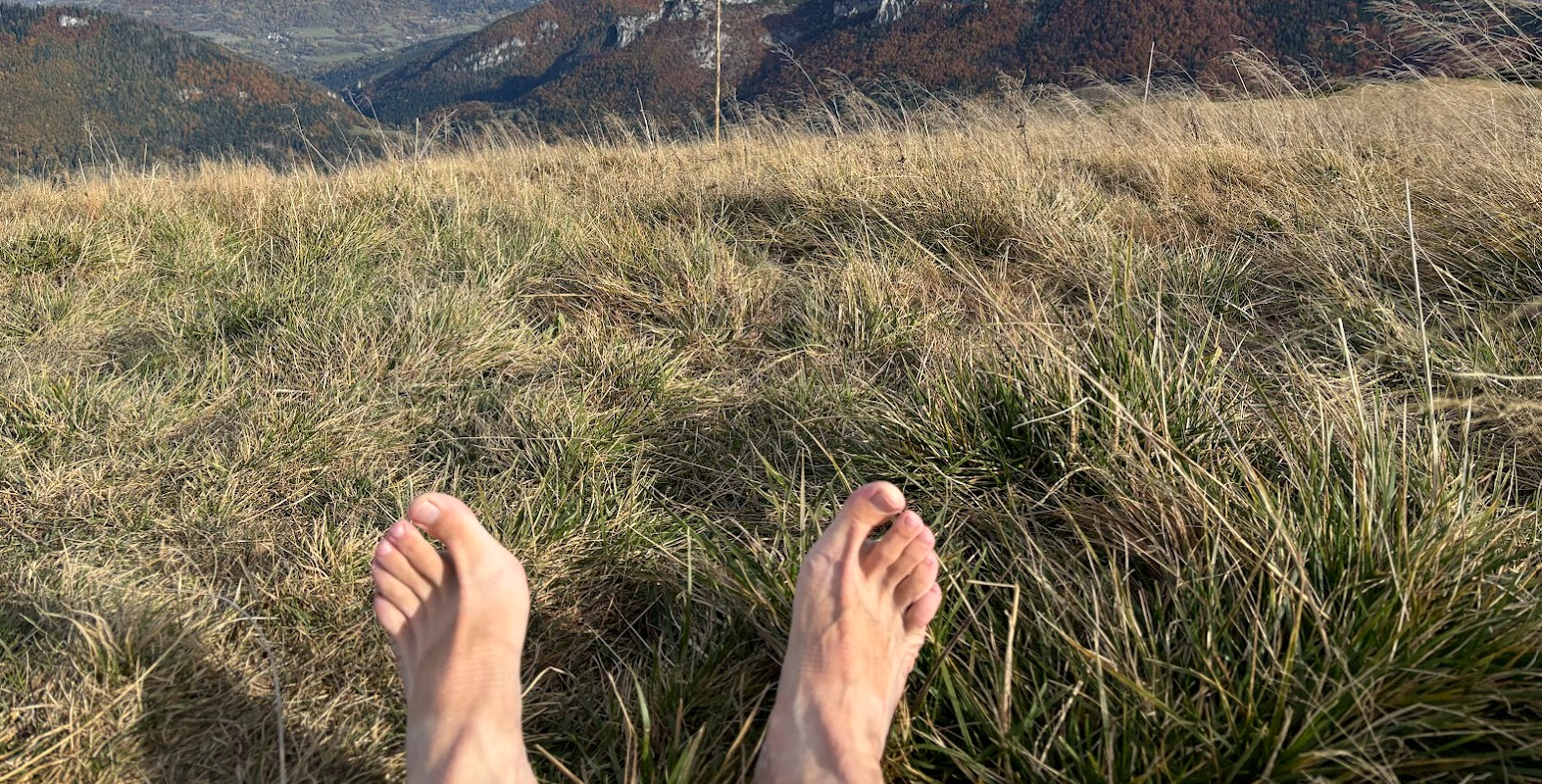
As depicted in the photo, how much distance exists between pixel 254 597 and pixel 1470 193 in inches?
118

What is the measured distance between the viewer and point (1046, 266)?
252cm

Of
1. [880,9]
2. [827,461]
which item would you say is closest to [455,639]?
[827,461]

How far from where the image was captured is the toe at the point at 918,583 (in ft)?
4.11

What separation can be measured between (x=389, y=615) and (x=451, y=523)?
0.17 metres

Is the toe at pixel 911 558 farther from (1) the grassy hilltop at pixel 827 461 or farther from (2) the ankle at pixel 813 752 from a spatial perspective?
(2) the ankle at pixel 813 752

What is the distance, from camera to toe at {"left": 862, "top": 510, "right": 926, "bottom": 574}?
1277 millimetres

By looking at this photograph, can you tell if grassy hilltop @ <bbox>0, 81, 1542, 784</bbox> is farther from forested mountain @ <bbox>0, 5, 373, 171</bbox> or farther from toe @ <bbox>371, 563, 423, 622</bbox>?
forested mountain @ <bbox>0, 5, 373, 171</bbox>

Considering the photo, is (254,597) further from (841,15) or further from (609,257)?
(841,15)

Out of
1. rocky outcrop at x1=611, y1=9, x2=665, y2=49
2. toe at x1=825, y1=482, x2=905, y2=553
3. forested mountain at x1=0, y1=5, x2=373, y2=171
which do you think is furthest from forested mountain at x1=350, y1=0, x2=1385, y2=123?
forested mountain at x1=0, y1=5, x2=373, y2=171

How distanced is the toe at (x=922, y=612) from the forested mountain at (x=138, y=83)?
255 feet

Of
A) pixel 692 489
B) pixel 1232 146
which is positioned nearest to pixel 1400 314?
pixel 692 489

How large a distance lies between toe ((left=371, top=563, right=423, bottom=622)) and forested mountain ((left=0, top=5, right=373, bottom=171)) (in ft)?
254

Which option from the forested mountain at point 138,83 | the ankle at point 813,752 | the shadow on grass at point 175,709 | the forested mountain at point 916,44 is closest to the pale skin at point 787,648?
the ankle at point 813,752

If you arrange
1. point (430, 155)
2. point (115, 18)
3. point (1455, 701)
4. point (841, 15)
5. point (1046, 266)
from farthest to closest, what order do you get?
point (115, 18)
point (841, 15)
point (430, 155)
point (1046, 266)
point (1455, 701)
